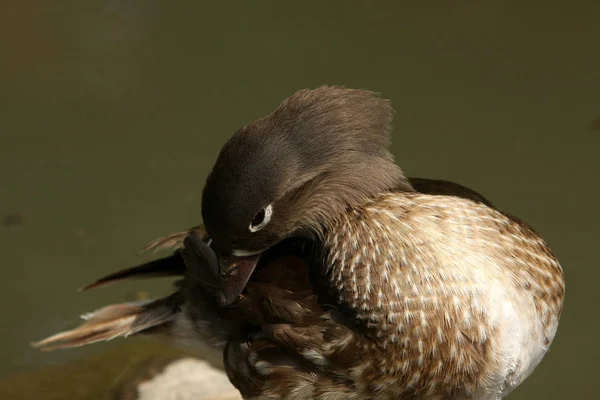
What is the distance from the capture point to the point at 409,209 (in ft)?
6.90

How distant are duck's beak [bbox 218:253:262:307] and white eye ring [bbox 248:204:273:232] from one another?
0.14m

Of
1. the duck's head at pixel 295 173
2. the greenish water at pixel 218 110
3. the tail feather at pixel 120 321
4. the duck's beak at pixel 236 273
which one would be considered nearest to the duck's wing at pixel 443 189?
the duck's head at pixel 295 173

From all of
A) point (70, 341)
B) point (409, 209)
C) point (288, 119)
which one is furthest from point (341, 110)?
point (70, 341)

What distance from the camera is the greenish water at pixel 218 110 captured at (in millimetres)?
3348

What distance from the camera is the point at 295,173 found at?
1.93 metres

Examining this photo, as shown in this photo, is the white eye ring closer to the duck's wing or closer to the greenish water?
the duck's wing

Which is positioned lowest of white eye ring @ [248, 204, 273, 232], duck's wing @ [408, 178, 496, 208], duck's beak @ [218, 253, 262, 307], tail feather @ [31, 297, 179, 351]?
tail feather @ [31, 297, 179, 351]

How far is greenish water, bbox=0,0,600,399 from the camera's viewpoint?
3348 millimetres

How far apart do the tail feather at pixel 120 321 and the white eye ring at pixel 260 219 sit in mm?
638

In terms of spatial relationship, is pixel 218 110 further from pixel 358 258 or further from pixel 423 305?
pixel 423 305

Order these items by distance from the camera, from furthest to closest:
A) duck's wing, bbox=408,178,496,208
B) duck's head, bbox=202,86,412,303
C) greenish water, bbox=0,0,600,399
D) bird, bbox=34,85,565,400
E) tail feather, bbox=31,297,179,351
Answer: greenish water, bbox=0,0,600,399, tail feather, bbox=31,297,179,351, duck's wing, bbox=408,178,496,208, bird, bbox=34,85,565,400, duck's head, bbox=202,86,412,303

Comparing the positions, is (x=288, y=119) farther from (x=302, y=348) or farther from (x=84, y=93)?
Answer: (x=84, y=93)

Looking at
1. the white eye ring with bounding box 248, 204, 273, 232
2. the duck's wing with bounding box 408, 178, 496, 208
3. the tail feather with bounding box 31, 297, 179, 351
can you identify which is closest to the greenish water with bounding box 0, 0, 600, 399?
the tail feather with bounding box 31, 297, 179, 351

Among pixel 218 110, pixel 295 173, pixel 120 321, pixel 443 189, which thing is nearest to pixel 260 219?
pixel 295 173
